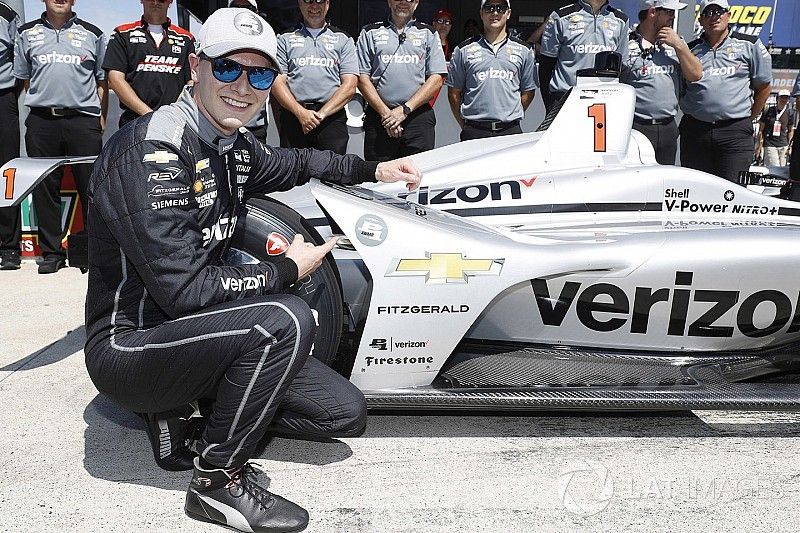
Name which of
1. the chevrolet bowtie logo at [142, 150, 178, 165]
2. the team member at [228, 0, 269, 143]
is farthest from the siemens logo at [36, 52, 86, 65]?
the chevrolet bowtie logo at [142, 150, 178, 165]

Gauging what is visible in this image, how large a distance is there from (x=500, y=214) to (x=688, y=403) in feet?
3.97

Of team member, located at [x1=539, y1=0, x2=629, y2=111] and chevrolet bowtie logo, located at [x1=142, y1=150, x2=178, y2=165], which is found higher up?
team member, located at [x1=539, y1=0, x2=629, y2=111]

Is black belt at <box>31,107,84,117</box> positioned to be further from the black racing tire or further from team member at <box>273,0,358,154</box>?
the black racing tire

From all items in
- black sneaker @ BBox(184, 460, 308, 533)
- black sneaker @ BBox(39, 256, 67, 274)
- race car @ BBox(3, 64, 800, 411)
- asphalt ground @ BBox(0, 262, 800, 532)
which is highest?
race car @ BBox(3, 64, 800, 411)

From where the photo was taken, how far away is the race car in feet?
8.91

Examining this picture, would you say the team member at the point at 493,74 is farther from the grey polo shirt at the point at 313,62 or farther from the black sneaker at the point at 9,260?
the black sneaker at the point at 9,260

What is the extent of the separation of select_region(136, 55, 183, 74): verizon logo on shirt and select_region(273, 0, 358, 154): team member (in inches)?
29.1

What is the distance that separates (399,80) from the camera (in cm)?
576

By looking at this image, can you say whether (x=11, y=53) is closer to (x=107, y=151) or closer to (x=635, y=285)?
(x=107, y=151)

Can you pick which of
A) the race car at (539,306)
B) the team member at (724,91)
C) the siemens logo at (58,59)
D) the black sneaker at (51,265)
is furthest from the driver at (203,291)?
the team member at (724,91)

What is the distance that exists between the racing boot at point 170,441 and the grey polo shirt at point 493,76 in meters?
3.70

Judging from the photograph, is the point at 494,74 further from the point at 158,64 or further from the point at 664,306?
the point at 664,306

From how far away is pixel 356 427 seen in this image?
2523 millimetres

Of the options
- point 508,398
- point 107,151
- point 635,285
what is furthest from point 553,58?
point 107,151
